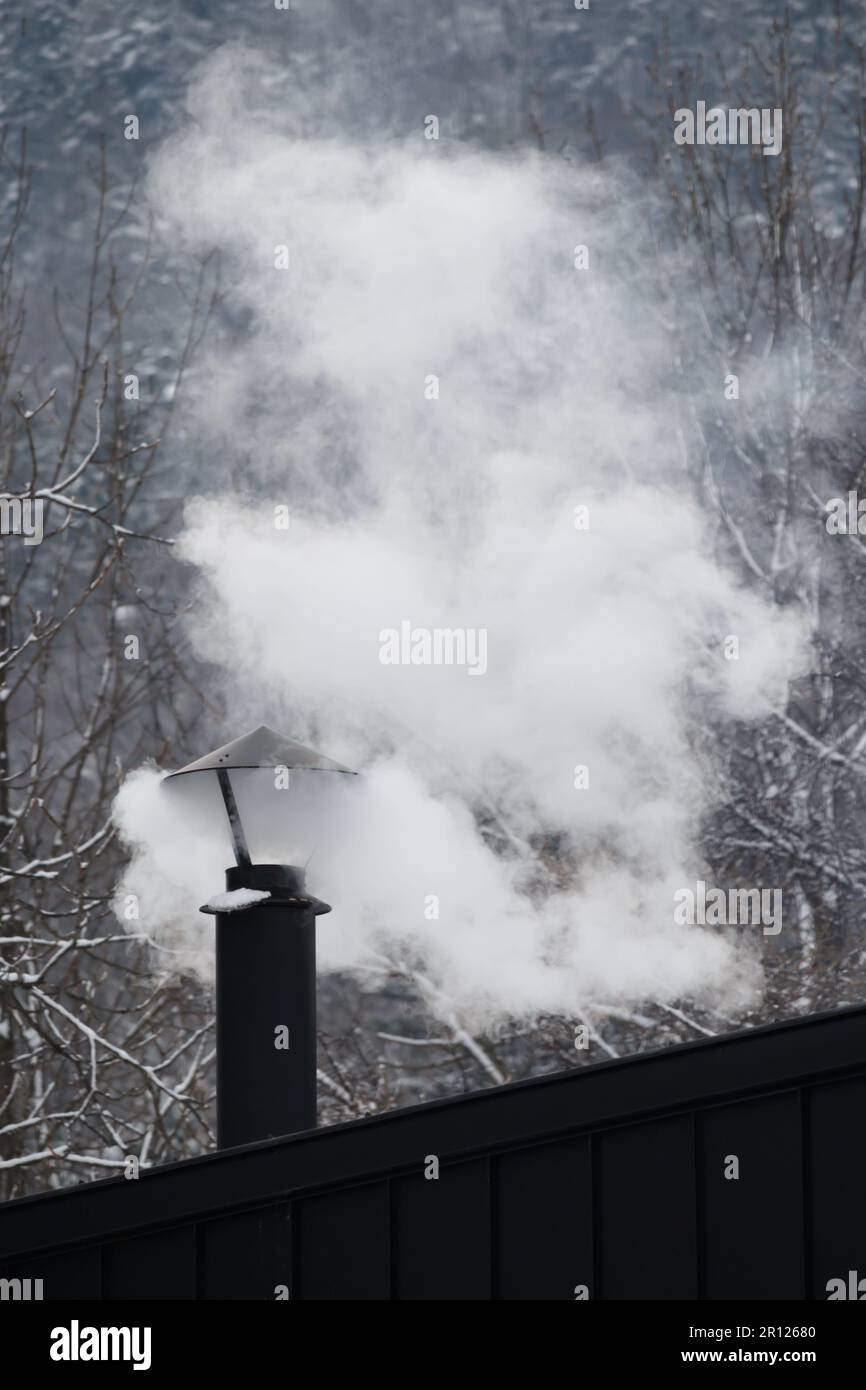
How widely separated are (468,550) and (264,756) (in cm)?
932

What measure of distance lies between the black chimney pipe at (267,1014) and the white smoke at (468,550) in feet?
18.9

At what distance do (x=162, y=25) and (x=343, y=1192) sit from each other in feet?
56.1

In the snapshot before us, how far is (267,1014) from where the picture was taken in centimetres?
435

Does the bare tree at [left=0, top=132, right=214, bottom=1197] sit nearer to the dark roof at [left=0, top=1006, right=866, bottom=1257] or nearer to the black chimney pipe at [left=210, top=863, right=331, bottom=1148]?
the black chimney pipe at [left=210, top=863, right=331, bottom=1148]

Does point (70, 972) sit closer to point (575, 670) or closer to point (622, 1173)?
point (575, 670)

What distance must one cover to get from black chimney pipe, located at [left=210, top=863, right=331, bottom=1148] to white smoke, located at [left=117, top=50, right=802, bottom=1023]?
577cm

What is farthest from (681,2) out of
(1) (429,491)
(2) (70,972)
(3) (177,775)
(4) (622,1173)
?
(4) (622,1173)

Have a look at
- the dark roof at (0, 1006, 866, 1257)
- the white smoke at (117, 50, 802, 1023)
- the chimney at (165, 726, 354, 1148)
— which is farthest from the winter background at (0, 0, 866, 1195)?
the dark roof at (0, 1006, 866, 1257)

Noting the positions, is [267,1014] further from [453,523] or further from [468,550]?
[453,523]

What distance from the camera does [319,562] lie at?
1395 centimetres

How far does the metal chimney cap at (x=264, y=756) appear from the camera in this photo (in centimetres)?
504

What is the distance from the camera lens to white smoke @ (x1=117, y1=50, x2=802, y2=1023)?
1251 centimetres

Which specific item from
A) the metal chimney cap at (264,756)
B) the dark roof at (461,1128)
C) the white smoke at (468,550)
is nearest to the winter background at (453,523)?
the white smoke at (468,550)

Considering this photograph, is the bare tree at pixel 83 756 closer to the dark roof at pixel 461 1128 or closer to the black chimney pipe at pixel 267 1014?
the black chimney pipe at pixel 267 1014
